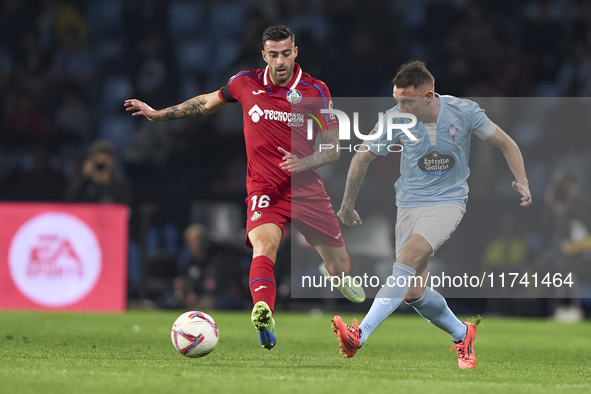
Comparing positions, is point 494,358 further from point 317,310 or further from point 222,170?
point 222,170

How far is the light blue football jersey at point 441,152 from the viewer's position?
20.9ft

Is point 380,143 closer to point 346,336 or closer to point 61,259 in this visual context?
point 346,336

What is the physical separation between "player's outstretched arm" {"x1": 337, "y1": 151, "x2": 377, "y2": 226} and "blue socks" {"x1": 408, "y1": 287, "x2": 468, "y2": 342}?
102cm

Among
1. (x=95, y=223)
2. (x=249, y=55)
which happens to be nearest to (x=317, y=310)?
(x=95, y=223)

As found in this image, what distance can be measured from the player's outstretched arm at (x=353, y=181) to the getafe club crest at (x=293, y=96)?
625 mm

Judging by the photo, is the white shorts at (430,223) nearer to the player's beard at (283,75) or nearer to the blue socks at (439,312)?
the blue socks at (439,312)

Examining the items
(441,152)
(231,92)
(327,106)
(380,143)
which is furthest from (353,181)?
(231,92)

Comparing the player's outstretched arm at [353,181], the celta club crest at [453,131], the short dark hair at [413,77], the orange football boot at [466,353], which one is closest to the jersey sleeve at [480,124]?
the celta club crest at [453,131]

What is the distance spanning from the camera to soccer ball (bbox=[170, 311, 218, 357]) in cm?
581

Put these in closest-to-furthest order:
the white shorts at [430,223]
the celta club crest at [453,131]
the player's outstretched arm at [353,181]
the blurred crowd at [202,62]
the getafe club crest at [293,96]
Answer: the white shorts at [430,223] → the celta club crest at [453,131] → the getafe club crest at [293,96] → the player's outstretched arm at [353,181] → the blurred crowd at [202,62]

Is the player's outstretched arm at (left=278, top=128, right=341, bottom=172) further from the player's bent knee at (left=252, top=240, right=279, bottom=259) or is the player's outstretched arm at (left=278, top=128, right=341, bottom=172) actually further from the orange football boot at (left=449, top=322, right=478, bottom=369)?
the orange football boot at (left=449, top=322, right=478, bottom=369)

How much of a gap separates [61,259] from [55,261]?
80 millimetres

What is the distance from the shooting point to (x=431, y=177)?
251 inches

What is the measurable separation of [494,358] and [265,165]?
8.08ft
